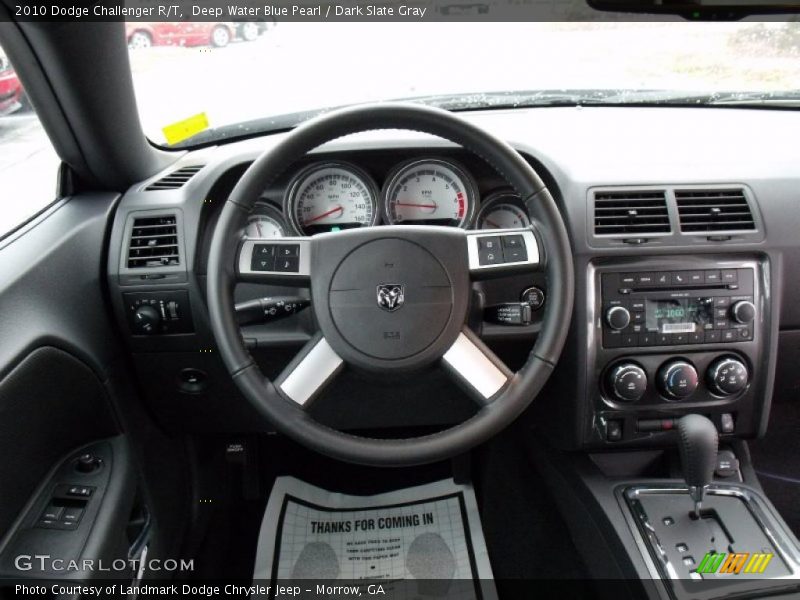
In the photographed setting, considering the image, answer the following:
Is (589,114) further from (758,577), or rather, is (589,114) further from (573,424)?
(758,577)

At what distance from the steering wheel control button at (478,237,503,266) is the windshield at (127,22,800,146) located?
2.67 feet

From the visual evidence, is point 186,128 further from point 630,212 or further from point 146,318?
point 630,212

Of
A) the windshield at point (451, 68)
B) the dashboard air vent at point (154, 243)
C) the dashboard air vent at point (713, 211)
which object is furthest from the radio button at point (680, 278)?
the dashboard air vent at point (154, 243)

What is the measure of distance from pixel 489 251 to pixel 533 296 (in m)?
0.39

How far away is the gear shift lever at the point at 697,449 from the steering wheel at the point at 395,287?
43 centimetres

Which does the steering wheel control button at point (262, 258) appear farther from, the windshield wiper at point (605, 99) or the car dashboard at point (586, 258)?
the windshield wiper at point (605, 99)

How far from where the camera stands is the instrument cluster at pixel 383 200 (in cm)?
161

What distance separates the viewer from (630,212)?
158cm

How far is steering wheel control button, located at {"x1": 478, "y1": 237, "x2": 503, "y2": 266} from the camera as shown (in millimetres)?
1283

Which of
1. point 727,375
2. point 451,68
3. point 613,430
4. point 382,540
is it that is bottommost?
point 382,540

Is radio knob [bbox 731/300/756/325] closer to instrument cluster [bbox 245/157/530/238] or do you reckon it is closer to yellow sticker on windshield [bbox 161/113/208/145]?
instrument cluster [bbox 245/157/530/238]

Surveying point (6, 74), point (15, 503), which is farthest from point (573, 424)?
point (6, 74)

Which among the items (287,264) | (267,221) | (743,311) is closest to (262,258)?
(287,264)

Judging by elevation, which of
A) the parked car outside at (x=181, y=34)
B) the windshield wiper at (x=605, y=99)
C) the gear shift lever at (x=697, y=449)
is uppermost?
the parked car outside at (x=181, y=34)
